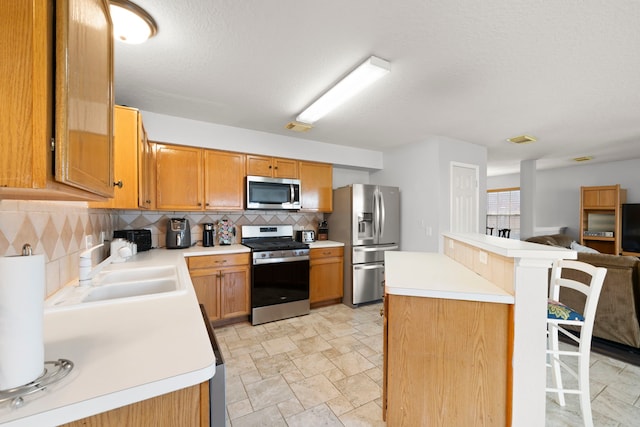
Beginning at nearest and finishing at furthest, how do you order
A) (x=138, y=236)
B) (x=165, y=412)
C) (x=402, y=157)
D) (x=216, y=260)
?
(x=165, y=412), (x=138, y=236), (x=216, y=260), (x=402, y=157)

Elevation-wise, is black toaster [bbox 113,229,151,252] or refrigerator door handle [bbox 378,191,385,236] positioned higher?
refrigerator door handle [bbox 378,191,385,236]

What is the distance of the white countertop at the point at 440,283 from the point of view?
1310 millimetres

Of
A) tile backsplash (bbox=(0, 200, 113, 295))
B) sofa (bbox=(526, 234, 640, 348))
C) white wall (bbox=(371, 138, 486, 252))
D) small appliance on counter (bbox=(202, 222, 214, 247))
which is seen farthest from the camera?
white wall (bbox=(371, 138, 486, 252))

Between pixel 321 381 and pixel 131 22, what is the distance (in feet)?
8.77

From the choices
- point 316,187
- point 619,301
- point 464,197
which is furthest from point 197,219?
point 619,301

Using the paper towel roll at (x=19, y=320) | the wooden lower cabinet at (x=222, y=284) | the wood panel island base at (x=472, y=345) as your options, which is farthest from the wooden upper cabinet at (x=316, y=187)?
the paper towel roll at (x=19, y=320)

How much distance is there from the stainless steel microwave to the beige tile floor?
149 centimetres

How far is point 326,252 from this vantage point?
3.69m

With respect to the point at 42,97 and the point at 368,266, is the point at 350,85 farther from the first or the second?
the point at 368,266

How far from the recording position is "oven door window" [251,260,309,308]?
3.06 metres

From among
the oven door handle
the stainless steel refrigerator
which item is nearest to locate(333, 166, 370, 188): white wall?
the stainless steel refrigerator

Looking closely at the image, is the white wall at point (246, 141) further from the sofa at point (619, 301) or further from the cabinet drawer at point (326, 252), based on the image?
the sofa at point (619, 301)

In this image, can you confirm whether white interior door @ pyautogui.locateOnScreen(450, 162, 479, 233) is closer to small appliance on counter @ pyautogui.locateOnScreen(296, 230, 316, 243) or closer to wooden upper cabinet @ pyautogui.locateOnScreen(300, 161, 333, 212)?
wooden upper cabinet @ pyautogui.locateOnScreen(300, 161, 333, 212)

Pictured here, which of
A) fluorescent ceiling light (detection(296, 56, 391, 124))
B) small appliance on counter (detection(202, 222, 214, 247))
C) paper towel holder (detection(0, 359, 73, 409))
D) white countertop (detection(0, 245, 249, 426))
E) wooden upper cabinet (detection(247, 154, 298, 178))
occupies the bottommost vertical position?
white countertop (detection(0, 245, 249, 426))
